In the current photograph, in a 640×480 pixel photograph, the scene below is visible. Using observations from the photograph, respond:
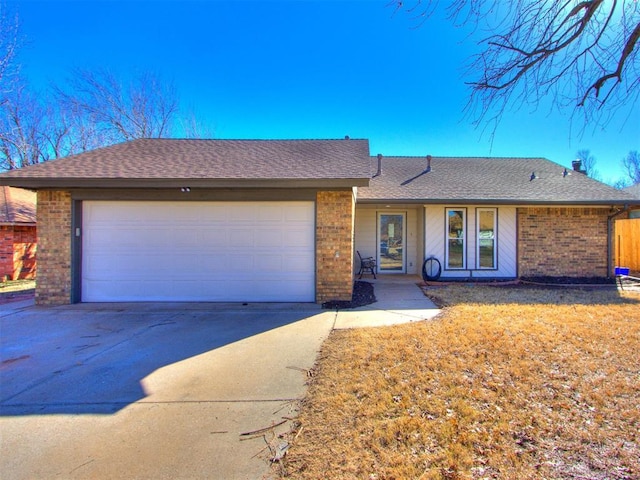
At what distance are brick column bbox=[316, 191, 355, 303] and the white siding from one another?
173 inches

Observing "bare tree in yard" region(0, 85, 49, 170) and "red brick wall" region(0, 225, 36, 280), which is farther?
"bare tree in yard" region(0, 85, 49, 170)

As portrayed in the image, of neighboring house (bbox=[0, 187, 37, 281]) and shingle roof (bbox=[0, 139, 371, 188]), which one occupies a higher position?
shingle roof (bbox=[0, 139, 371, 188])

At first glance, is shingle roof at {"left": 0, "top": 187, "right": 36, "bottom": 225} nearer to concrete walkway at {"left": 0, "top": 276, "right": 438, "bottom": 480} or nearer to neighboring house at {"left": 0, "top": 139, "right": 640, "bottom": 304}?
neighboring house at {"left": 0, "top": 139, "right": 640, "bottom": 304}

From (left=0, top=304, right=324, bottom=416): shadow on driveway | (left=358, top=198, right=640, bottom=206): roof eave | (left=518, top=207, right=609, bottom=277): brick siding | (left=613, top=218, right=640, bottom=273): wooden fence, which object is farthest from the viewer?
(left=613, top=218, right=640, bottom=273): wooden fence

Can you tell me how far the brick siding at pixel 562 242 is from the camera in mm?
10164

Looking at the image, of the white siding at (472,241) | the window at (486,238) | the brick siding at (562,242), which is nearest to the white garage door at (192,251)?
the white siding at (472,241)

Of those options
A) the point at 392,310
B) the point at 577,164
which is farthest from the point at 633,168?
the point at 392,310

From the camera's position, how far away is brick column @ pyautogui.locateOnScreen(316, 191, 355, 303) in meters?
7.21

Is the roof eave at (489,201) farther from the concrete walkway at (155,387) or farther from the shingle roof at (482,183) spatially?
the concrete walkway at (155,387)

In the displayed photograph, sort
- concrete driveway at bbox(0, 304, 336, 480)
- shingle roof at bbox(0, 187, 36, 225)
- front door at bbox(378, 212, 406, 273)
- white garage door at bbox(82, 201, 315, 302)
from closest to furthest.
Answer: concrete driveway at bbox(0, 304, 336, 480)
white garage door at bbox(82, 201, 315, 302)
shingle roof at bbox(0, 187, 36, 225)
front door at bbox(378, 212, 406, 273)

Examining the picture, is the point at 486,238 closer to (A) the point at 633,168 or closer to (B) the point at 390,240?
(B) the point at 390,240

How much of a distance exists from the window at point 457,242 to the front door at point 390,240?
1.77 m

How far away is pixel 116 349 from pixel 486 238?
33.5 feet

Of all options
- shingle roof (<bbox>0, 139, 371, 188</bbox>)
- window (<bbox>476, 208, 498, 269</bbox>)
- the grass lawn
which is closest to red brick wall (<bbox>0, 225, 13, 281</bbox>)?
shingle roof (<bbox>0, 139, 371, 188</bbox>)
